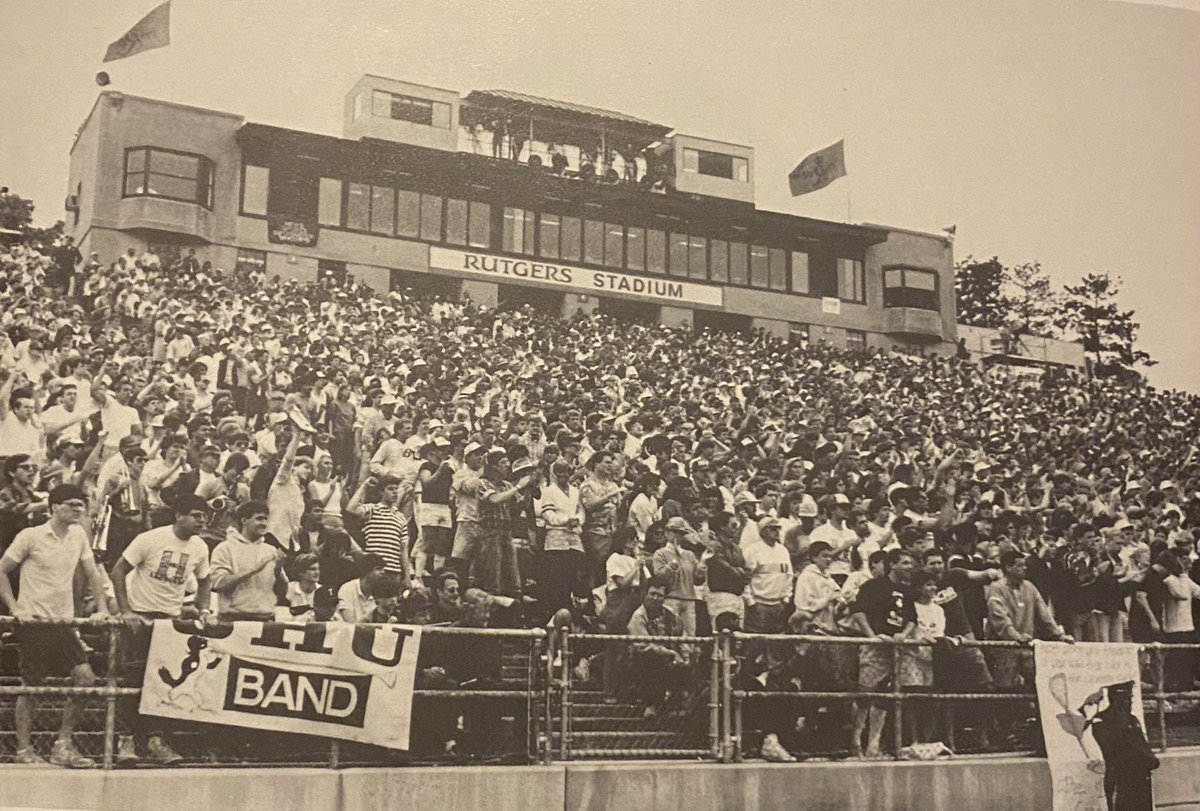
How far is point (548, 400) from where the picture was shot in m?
6.92

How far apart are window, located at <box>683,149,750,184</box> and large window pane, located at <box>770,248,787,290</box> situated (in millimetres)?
478

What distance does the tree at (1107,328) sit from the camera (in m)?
8.30

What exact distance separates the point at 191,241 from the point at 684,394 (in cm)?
280

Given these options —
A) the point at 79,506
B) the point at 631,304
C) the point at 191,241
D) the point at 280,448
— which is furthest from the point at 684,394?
the point at 79,506

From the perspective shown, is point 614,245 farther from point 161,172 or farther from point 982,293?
point 982,293

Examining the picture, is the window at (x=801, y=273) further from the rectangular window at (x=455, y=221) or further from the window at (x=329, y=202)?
the window at (x=329, y=202)

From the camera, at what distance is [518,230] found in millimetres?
6906

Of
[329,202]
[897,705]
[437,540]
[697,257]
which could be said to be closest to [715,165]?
[697,257]

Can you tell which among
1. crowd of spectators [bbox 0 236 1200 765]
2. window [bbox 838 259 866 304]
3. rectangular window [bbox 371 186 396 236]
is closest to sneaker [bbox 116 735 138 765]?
crowd of spectators [bbox 0 236 1200 765]

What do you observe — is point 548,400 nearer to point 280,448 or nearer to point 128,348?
point 280,448

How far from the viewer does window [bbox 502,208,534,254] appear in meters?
6.87

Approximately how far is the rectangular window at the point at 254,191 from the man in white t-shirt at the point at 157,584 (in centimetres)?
152

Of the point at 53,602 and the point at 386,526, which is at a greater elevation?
the point at 386,526

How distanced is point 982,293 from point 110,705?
563 cm
